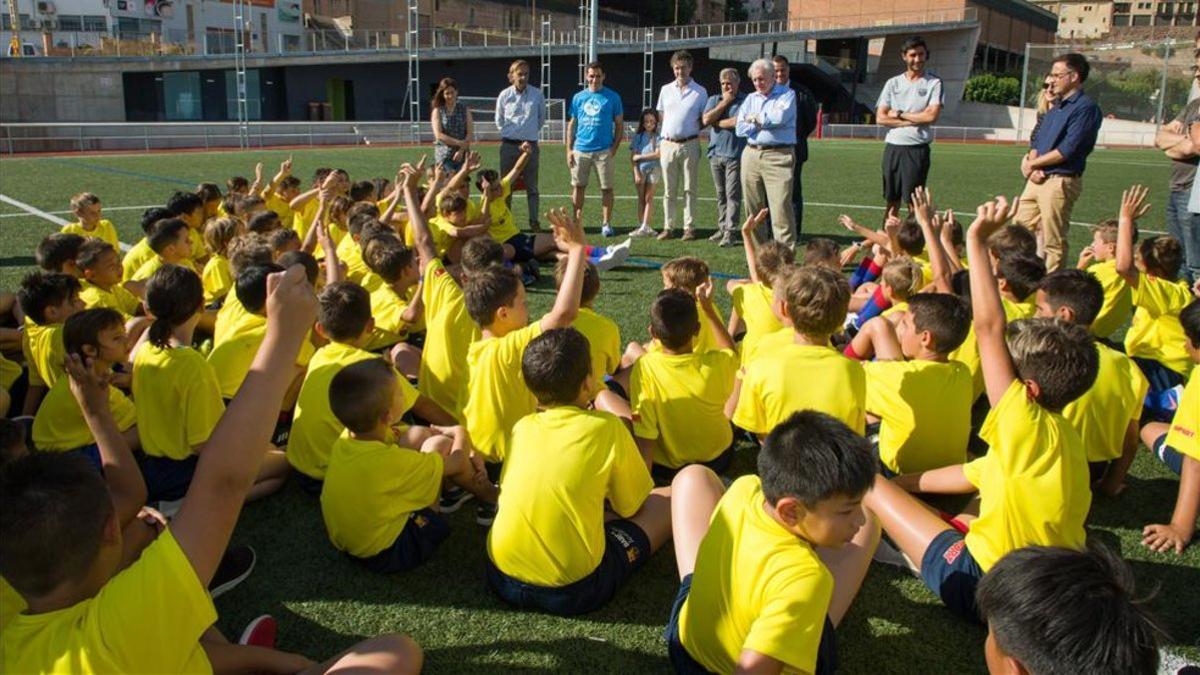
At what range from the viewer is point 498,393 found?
4.10 m

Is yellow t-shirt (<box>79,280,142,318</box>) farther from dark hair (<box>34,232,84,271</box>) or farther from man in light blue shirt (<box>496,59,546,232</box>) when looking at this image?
man in light blue shirt (<box>496,59,546,232</box>)

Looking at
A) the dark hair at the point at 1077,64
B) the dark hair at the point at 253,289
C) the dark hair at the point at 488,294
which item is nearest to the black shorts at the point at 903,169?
the dark hair at the point at 1077,64

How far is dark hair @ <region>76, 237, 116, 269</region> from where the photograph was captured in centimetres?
573

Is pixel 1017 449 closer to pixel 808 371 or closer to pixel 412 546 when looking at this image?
pixel 808 371

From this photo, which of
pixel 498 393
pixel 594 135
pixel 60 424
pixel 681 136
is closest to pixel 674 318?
pixel 498 393

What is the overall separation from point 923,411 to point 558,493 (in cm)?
195

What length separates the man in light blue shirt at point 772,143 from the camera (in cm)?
898

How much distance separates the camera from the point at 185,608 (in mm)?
1890

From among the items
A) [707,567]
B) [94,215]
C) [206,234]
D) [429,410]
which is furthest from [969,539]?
[94,215]

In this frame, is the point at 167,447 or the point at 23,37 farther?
the point at 23,37

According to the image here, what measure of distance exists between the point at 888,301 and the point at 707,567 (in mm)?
3700

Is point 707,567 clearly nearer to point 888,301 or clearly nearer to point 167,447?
point 167,447

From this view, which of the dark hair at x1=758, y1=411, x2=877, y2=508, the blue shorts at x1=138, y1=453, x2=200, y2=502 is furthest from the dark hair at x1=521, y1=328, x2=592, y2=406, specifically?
the blue shorts at x1=138, y1=453, x2=200, y2=502

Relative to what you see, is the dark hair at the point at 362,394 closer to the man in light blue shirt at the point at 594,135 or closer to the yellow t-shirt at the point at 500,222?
the yellow t-shirt at the point at 500,222
